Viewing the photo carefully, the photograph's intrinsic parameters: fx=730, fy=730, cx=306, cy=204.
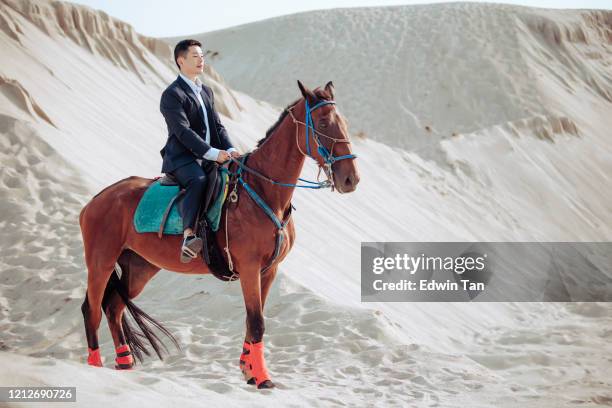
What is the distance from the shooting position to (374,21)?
39.0 metres

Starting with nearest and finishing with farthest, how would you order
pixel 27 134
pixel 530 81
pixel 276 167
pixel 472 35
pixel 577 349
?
pixel 276 167
pixel 577 349
pixel 27 134
pixel 530 81
pixel 472 35

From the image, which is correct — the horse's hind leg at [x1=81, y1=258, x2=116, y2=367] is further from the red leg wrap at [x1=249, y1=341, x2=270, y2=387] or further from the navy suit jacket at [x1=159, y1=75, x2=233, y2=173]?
the red leg wrap at [x1=249, y1=341, x2=270, y2=387]

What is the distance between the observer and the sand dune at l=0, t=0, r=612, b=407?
261 inches

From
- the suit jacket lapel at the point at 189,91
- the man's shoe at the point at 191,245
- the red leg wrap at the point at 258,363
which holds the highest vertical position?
the suit jacket lapel at the point at 189,91

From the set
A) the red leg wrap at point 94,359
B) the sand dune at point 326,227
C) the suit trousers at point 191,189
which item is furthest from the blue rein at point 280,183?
the red leg wrap at point 94,359

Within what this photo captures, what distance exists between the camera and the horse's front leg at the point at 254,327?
17.3 feet

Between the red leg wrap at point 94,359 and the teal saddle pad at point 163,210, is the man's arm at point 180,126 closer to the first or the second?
the teal saddle pad at point 163,210

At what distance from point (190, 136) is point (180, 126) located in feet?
0.42

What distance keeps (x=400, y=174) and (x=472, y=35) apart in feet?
59.9

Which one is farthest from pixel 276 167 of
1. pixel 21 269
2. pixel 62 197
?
pixel 62 197

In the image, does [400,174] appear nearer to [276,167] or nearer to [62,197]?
[62,197]

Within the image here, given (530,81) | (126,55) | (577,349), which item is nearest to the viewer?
(577,349)

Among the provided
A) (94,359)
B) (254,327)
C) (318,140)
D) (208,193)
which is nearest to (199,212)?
(208,193)

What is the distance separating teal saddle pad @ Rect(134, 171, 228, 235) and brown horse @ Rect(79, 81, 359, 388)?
0.20ft
